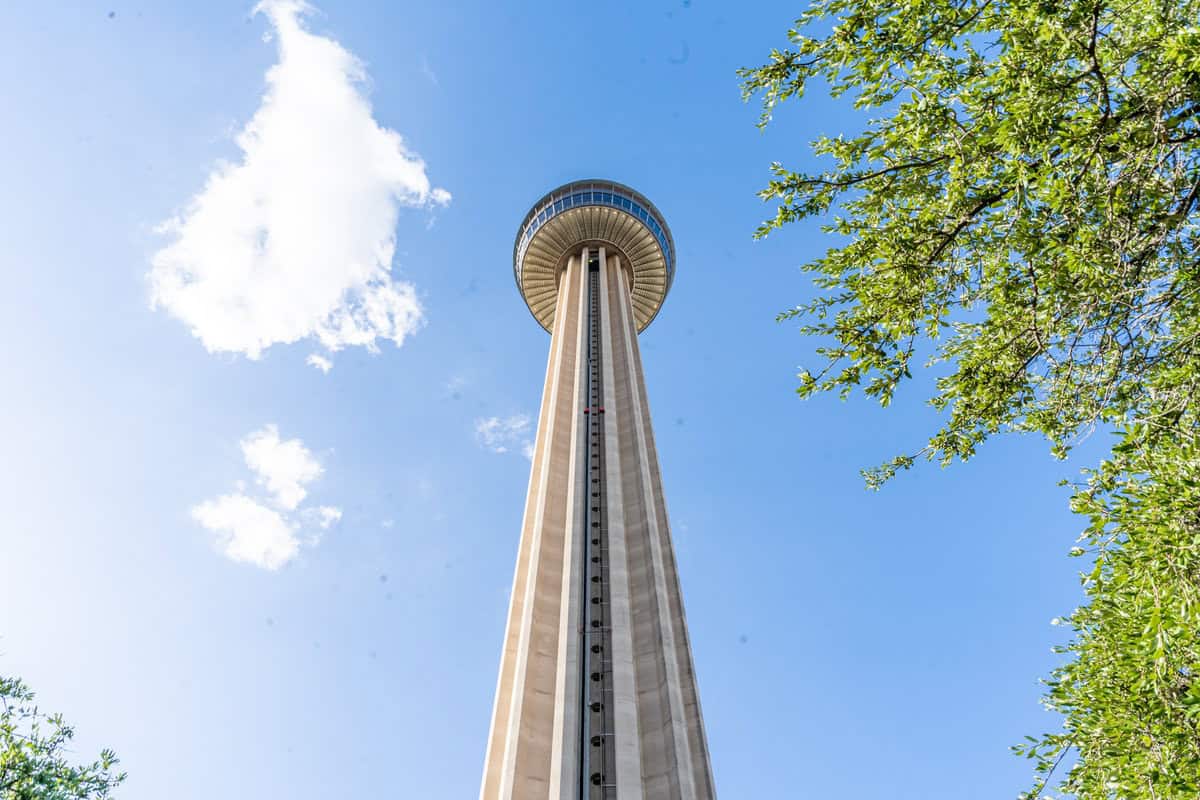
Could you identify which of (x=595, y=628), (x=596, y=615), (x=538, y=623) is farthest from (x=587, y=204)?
(x=595, y=628)

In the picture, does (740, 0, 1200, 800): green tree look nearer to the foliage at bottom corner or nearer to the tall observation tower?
the foliage at bottom corner

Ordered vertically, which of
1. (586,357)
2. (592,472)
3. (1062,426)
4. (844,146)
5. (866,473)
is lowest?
(1062,426)

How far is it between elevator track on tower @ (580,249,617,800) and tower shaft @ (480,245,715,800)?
28mm

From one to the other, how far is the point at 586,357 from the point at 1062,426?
67.4 feet

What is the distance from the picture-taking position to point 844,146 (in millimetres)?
6051

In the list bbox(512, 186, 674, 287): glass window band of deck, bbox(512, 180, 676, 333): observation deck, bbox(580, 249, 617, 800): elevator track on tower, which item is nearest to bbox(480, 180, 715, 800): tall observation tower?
bbox(580, 249, 617, 800): elevator track on tower

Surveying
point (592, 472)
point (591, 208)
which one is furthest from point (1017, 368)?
point (591, 208)

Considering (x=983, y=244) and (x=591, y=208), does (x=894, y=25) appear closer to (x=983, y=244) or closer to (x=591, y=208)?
(x=983, y=244)

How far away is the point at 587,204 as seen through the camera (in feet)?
114

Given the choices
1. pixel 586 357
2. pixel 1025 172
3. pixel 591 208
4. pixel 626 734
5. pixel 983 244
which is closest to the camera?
pixel 1025 172

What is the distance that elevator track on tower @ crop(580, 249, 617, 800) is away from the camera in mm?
12852

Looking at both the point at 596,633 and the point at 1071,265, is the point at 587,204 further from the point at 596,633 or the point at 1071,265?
the point at 1071,265

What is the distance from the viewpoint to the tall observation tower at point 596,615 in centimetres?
1288

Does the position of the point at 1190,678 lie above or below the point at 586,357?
below
